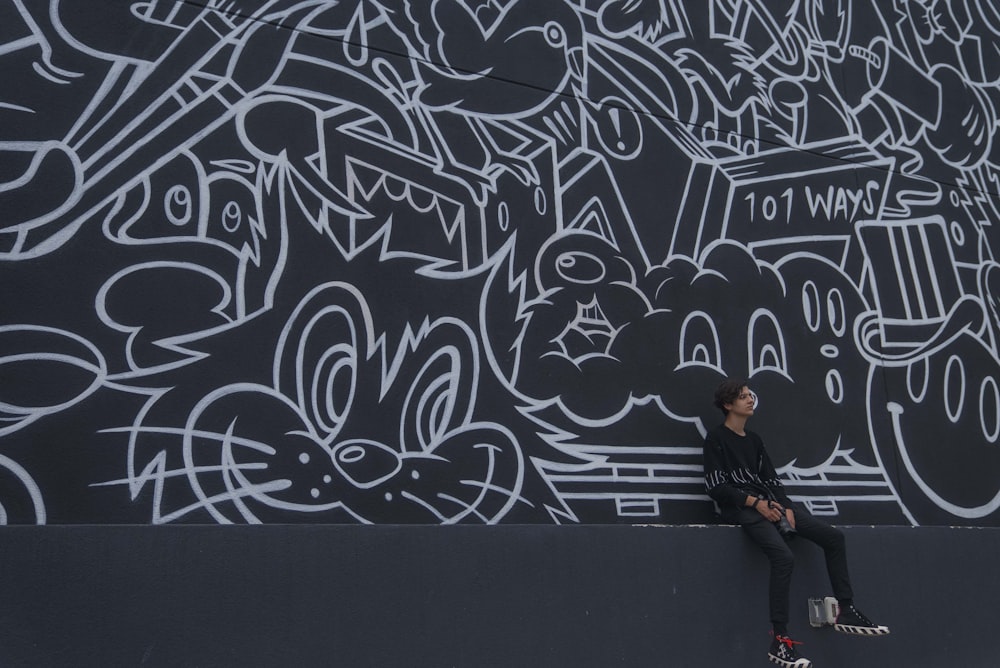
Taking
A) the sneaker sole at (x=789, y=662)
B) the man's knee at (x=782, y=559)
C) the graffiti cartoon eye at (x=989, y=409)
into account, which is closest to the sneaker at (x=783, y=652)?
the sneaker sole at (x=789, y=662)

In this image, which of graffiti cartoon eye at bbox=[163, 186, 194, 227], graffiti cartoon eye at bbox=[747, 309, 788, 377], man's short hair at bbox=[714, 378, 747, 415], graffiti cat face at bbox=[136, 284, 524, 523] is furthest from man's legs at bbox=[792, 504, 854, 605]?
graffiti cartoon eye at bbox=[163, 186, 194, 227]

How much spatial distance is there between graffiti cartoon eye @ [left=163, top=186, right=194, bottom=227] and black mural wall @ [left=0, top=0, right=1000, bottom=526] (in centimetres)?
1

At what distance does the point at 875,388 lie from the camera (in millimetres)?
8086

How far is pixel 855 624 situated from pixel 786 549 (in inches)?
27.4

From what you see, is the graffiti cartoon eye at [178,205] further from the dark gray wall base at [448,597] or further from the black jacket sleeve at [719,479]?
the black jacket sleeve at [719,479]

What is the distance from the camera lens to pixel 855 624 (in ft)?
22.0

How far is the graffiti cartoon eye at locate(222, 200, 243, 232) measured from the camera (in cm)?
587

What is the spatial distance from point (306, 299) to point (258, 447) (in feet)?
3.00

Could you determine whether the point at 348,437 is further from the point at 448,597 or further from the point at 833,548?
the point at 833,548

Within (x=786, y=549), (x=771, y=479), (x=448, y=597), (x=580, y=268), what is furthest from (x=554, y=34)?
(x=448, y=597)

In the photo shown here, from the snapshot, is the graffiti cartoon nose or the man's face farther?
the man's face

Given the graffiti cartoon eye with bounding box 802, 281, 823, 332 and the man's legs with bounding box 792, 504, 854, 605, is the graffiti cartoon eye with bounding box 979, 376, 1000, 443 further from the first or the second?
the man's legs with bounding box 792, 504, 854, 605

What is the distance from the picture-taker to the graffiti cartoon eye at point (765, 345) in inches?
300

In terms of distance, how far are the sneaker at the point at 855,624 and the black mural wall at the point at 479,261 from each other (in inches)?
38.4
